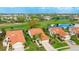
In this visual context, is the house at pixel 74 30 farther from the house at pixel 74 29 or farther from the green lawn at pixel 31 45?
the green lawn at pixel 31 45

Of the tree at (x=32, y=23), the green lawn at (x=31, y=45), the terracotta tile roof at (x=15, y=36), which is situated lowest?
the green lawn at (x=31, y=45)

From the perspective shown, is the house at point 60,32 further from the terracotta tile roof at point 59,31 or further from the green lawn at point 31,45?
the green lawn at point 31,45

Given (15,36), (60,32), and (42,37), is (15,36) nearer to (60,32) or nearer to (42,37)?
(42,37)

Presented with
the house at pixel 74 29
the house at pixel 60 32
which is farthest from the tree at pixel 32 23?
the house at pixel 74 29

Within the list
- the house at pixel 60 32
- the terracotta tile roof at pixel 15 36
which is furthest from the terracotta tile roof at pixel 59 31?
the terracotta tile roof at pixel 15 36

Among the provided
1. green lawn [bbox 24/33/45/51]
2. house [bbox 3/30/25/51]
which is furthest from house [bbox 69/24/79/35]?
house [bbox 3/30/25/51]

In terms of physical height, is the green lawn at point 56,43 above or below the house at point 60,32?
below

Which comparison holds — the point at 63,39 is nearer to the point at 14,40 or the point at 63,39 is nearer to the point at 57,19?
the point at 57,19
